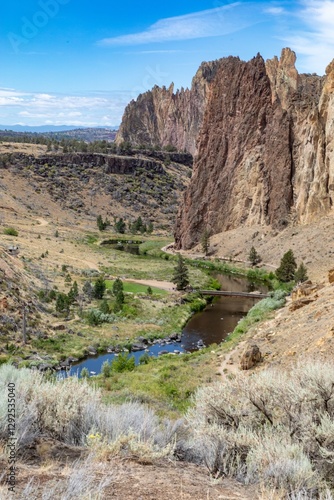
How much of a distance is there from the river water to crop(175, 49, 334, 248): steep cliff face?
21.1 meters

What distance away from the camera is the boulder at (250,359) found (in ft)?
70.5

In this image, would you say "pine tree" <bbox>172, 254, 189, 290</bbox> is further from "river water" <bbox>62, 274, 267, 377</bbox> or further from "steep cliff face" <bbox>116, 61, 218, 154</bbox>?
"steep cliff face" <bbox>116, 61, 218, 154</bbox>

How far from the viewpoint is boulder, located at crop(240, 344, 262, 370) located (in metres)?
21.5

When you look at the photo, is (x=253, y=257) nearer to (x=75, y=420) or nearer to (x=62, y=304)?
(x=62, y=304)

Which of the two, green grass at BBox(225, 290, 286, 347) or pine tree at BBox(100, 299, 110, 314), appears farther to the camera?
pine tree at BBox(100, 299, 110, 314)

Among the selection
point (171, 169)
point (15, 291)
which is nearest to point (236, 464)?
point (15, 291)

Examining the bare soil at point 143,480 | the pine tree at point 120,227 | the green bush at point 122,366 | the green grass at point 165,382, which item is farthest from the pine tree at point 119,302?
the pine tree at point 120,227

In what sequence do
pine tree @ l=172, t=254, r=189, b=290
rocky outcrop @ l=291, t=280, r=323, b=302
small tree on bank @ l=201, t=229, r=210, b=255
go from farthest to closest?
small tree on bank @ l=201, t=229, r=210, b=255
pine tree @ l=172, t=254, r=189, b=290
rocky outcrop @ l=291, t=280, r=323, b=302

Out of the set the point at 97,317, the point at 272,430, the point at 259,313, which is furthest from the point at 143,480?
the point at 97,317

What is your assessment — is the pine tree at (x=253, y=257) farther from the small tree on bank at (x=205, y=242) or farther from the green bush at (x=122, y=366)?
the green bush at (x=122, y=366)

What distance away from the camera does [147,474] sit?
306 inches

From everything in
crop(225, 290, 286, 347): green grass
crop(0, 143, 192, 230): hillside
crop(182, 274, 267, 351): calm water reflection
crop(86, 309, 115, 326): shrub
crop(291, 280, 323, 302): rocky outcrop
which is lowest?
crop(182, 274, 267, 351): calm water reflection

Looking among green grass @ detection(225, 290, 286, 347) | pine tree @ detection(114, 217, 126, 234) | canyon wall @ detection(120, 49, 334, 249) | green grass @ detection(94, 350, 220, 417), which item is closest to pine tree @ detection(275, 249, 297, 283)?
canyon wall @ detection(120, 49, 334, 249)

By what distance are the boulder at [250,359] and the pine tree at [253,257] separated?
45.9m
